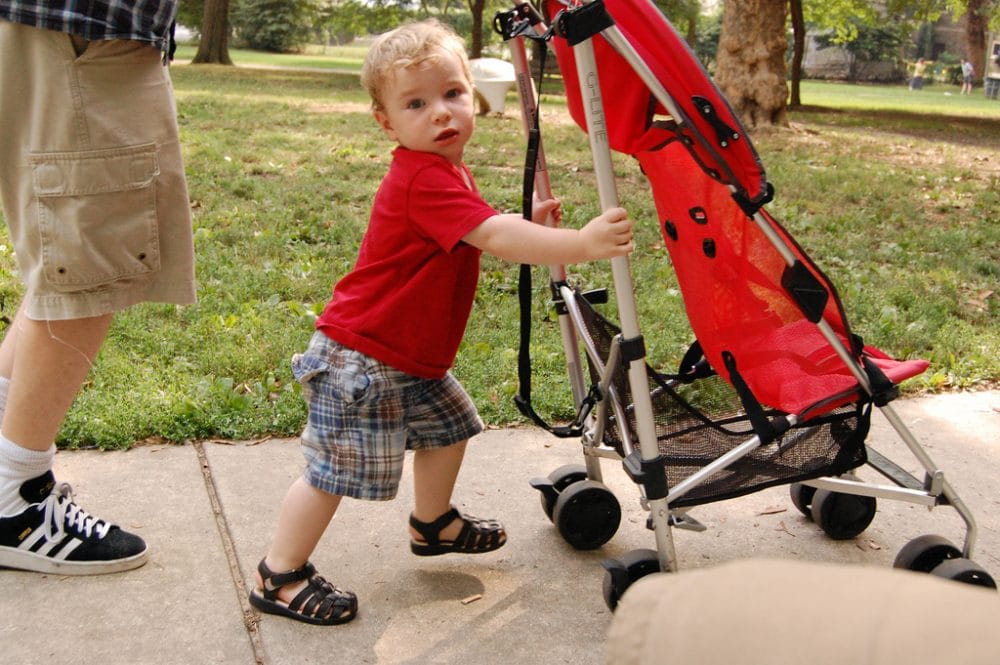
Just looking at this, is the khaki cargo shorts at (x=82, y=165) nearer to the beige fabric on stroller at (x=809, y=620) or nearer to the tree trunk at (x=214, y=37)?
the beige fabric on stroller at (x=809, y=620)

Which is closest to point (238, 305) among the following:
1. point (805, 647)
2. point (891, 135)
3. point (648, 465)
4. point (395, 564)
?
point (395, 564)

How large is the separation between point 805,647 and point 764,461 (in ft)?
6.54

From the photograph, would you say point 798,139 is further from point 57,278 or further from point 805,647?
point 805,647

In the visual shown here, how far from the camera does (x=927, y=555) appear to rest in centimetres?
265

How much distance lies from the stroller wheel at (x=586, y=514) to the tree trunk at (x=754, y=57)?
9.08m

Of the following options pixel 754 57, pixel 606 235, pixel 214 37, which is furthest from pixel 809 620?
pixel 214 37

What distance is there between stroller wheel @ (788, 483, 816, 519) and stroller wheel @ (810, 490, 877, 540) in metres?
Result: 0.05

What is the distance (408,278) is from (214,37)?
78.7 ft

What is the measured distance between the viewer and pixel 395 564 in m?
2.79

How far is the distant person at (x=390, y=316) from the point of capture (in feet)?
7.89

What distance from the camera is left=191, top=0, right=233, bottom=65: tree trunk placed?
2450cm

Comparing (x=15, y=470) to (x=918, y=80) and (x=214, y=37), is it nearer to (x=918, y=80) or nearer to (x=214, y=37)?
(x=214, y=37)

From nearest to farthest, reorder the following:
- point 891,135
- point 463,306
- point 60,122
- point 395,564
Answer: point 60,122 → point 463,306 → point 395,564 → point 891,135

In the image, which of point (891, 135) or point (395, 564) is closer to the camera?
point (395, 564)
